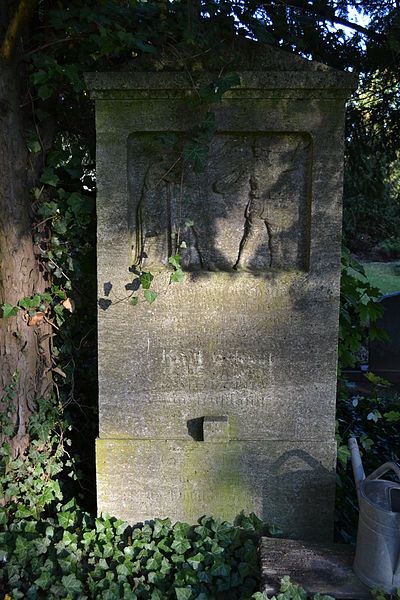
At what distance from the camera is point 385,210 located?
1579 cm

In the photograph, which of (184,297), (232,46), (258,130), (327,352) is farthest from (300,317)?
(232,46)

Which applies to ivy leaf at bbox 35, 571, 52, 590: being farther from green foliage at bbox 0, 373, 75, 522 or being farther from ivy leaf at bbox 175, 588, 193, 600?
ivy leaf at bbox 175, 588, 193, 600

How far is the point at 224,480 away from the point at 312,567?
2.15 ft

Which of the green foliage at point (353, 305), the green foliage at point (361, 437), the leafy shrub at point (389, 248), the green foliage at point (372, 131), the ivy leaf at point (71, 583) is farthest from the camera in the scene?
the leafy shrub at point (389, 248)

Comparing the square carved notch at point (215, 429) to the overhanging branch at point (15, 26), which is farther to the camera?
Result: the square carved notch at point (215, 429)

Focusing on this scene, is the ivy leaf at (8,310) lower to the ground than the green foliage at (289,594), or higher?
higher

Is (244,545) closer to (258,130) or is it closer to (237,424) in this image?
(237,424)

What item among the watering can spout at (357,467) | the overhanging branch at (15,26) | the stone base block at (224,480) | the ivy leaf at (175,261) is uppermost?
the overhanging branch at (15,26)

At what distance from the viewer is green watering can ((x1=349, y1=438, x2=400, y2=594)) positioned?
7.74 feet

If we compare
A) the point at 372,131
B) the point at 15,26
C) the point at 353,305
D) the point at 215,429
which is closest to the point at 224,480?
the point at 215,429

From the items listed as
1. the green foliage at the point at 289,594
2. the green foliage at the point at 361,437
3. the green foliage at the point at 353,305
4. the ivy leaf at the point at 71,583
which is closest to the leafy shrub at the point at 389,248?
the green foliage at the point at 361,437

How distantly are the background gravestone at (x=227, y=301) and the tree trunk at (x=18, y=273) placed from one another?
1.70 ft

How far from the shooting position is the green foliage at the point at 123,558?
8.64 ft

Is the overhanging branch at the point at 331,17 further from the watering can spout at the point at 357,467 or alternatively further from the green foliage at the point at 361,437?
the watering can spout at the point at 357,467
